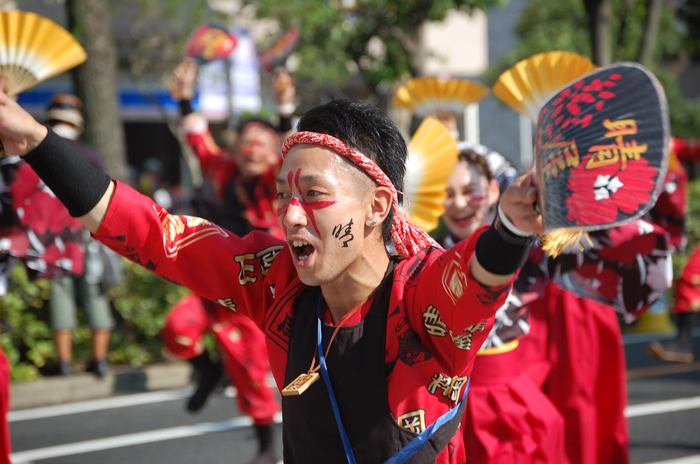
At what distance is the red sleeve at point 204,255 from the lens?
1.80 meters

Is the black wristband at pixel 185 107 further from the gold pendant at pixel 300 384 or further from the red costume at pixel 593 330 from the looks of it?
the gold pendant at pixel 300 384

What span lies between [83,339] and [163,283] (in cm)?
83

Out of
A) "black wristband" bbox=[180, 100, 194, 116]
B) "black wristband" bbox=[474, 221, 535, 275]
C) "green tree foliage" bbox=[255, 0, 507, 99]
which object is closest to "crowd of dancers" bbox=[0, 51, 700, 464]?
"black wristband" bbox=[474, 221, 535, 275]

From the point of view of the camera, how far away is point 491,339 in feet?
8.89

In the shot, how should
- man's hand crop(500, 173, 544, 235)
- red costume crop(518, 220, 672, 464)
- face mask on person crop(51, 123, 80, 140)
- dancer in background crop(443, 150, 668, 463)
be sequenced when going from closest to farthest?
man's hand crop(500, 173, 544, 235), dancer in background crop(443, 150, 668, 463), red costume crop(518, 220, 672, 464), face mask on person crop(51, 123, 80, 140)

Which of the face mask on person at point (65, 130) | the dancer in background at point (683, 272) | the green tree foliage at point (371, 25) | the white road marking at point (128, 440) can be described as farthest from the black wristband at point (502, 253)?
the green tree foliage at point (371, 25)

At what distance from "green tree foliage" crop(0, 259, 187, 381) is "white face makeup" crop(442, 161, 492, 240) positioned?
12.9 ft

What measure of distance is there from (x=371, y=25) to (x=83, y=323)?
249 inches

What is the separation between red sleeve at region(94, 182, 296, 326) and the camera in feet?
5.90

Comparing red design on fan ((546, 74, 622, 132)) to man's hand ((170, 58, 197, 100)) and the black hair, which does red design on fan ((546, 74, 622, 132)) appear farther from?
man's hand ((170, 58, 197, 100))

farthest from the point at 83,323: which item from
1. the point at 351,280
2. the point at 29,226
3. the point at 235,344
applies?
the point at 351,280

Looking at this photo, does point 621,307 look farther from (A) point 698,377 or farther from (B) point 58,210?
(A) point 698,377

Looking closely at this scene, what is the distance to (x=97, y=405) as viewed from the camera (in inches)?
221

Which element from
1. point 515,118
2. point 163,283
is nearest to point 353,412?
point 163,283
